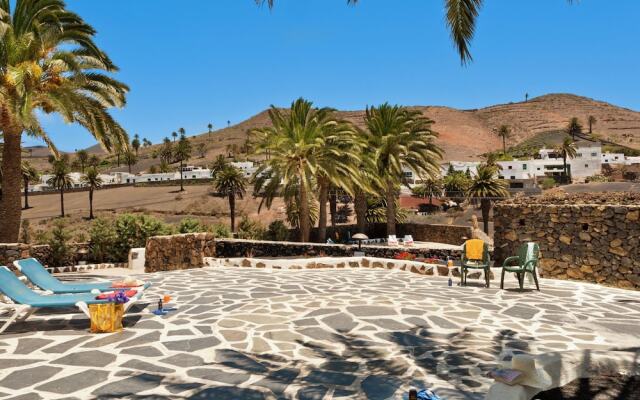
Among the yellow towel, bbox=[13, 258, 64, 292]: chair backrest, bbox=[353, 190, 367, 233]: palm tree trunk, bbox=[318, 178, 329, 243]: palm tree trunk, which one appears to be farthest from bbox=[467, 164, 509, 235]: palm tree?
bbox=[13, 258, 64, 292]: chair backrest

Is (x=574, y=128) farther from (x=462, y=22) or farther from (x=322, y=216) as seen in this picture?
(x=462, y=22)

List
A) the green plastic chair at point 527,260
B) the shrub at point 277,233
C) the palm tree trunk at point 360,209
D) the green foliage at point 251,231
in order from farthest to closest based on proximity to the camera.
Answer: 1. the palm tree trunk at point 360,209
2. the shrub at point 277,233
3. the green foliage at point 251,231
4. the green plastic chair at point 527,260

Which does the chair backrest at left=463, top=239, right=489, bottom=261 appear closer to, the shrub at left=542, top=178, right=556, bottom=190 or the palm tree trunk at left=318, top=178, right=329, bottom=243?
the palm tree trunk at left=318, top=178, right=329, bottom=243

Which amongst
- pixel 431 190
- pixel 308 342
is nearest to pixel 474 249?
pixel 308 342

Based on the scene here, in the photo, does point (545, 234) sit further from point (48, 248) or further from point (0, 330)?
point (48, 248)

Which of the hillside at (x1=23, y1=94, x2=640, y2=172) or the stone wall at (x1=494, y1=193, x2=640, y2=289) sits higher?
the hillside at (x1=23, y1=94, x2=640, y2=172)

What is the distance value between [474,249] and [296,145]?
1546 centimetres

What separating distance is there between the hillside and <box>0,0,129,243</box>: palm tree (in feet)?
415

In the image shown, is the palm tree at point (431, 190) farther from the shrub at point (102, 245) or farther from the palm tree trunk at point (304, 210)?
the shrub at point (102, 245)

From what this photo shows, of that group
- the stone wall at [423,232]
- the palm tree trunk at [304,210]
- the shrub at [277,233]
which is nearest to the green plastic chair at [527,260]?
the palm tree trunk at [304,210]

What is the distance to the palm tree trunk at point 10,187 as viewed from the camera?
1517 cm

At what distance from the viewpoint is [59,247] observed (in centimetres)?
1873

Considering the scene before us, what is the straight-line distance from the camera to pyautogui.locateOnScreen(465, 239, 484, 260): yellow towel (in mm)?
10859

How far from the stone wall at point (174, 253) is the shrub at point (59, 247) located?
A: 16.9ft
